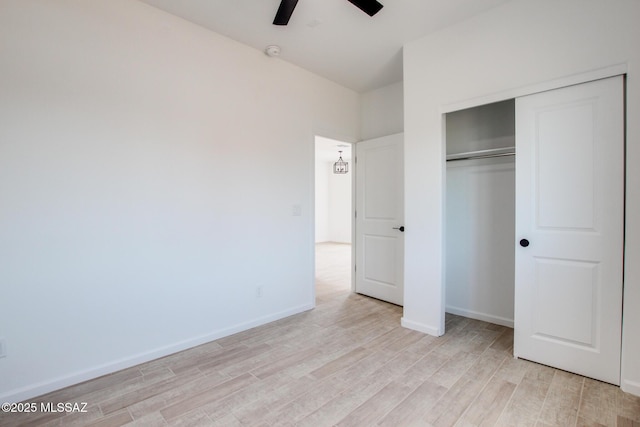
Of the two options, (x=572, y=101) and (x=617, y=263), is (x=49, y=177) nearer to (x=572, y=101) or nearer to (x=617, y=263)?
(x=572, y=101)

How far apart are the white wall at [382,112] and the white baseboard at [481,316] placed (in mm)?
2263

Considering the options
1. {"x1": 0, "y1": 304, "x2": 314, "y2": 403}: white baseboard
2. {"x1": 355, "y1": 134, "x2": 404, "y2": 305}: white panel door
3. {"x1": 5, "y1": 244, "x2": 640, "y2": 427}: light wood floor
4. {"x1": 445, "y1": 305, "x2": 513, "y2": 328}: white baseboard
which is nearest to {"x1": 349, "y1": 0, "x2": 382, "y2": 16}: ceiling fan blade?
{"x1": 355, "y1": 134, "x2": 404, "y2": 305}: white panel door

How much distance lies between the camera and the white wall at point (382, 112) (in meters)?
3.86

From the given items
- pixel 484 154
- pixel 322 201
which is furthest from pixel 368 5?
pixel 322 201

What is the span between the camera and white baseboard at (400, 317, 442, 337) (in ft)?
9.34

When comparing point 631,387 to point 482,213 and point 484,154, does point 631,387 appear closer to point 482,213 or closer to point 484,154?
point 482,213

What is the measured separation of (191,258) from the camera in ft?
8.74

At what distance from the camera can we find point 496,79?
2461 mm

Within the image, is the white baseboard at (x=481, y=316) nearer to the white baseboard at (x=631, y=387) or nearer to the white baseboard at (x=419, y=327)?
the white baseboard at (x=419, y=327)

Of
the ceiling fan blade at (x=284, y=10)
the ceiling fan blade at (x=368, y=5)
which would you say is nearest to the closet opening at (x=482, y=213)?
the ceiling fan blade at (x=368, y=5)

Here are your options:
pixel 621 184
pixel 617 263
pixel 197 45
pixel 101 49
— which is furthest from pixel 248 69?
pixel 617 263

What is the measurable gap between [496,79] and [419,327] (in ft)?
7.67

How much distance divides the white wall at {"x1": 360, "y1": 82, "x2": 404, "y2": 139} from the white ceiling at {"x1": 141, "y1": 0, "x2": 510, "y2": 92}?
1.80 feet

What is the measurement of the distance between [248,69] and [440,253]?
2.62m
